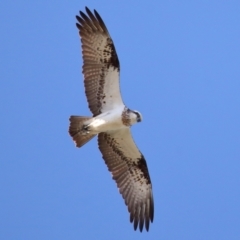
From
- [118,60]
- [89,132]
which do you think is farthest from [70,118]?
[118,60]

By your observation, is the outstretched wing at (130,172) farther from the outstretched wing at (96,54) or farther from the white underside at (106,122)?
the outstretched wing at (96,54)

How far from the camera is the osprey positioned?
13633mm

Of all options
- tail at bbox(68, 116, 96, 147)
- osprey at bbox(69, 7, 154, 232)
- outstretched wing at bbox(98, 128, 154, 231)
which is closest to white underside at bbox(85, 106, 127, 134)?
osprey at bbox(69, 7, 154, 232)

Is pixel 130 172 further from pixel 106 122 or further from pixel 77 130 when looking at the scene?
pixel 77 130

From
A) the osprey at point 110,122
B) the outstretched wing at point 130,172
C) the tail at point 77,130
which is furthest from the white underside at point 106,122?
the outstretched wing at point 130,172

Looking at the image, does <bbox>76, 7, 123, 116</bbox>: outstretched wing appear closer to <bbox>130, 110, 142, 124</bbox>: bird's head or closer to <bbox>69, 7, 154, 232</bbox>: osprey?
<bbox>69, 7, 154, 232</bbox>: osprey

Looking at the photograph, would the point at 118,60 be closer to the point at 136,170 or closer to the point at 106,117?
the point at 106,117

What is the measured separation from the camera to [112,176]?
14.2 m

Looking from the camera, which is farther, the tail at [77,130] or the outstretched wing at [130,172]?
the outstretched wing at [130,172]

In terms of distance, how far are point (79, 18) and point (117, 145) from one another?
88.3 inches

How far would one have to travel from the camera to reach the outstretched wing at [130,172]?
46.6ft

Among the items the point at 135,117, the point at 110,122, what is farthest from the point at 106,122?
the point at 135,117

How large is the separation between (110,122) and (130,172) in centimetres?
114

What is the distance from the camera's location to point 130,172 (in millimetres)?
14375
